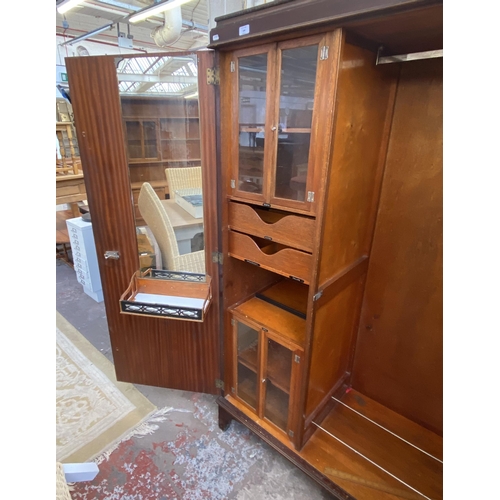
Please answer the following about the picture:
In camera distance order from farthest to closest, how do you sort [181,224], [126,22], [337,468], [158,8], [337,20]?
[126,22], [158,8], [181,224], [337,468], [337,20]

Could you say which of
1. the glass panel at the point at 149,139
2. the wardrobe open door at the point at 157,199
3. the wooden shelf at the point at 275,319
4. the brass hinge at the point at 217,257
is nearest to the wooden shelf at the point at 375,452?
the wooden shelf at the point at 275,319

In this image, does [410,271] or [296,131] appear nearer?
[296,131]

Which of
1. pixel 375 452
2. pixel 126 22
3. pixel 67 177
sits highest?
pixel 126 22

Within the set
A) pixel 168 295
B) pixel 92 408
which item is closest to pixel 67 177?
pixel 92 408

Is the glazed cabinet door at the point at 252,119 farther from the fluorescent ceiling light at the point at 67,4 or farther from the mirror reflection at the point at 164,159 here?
the fluorescent ceiling light at the point at 67,4

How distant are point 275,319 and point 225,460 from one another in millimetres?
781

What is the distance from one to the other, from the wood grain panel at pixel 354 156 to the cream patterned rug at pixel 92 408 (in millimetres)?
1431

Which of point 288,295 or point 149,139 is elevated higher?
point 149,139

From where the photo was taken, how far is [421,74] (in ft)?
3.86

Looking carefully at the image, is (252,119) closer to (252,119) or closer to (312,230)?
(252,119)

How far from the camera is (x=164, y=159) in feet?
5.15

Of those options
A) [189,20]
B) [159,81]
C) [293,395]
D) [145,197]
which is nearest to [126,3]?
[189,20]

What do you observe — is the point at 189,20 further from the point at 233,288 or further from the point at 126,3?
the point at 233,288

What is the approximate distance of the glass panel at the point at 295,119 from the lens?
0.98m
